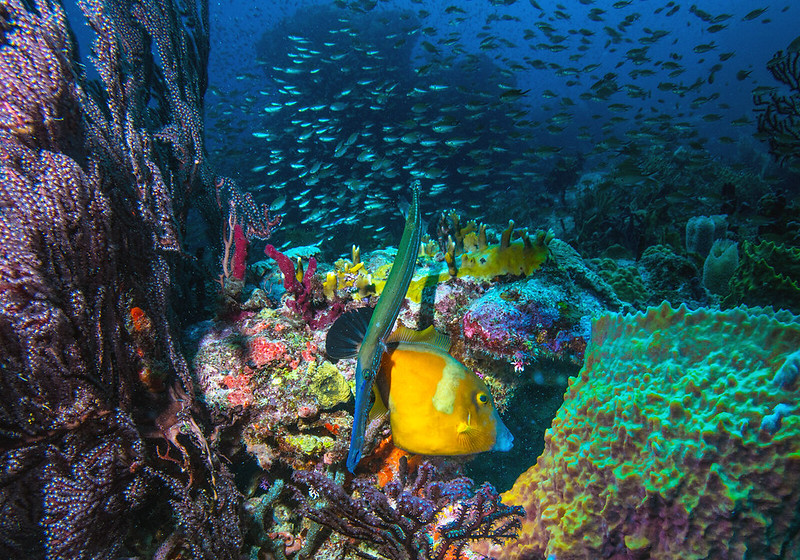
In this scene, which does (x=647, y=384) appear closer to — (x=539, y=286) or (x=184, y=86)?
(x=539, y=286)

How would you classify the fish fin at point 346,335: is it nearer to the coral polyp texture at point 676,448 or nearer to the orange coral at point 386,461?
the orange coral at point 386,461

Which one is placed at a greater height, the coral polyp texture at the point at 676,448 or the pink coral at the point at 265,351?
the coral polyp texture at the point at 676,448

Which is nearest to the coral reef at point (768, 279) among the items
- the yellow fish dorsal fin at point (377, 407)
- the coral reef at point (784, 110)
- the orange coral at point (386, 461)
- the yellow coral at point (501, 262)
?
the yellow coral at point (501, 262)

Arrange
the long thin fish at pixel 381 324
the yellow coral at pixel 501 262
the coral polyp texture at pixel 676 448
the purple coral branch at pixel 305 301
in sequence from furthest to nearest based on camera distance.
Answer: the yellow coral at pixel 501 262
the purple coral branch at pixel 305 301
the long thin fish at pixel 381 324
the coral polyp texture at pixel 676 448

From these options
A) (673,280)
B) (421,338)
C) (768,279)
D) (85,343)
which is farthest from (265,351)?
(673,280)

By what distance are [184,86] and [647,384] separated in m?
5.37

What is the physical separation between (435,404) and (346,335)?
0.69 m

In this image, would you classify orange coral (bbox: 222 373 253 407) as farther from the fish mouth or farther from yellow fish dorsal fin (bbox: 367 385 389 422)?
the fish mouth

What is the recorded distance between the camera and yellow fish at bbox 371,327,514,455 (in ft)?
5.79

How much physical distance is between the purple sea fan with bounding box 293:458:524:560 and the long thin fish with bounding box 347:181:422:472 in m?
0.59

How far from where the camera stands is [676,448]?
1.61m

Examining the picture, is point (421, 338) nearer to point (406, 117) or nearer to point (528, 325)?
point (528, 325)

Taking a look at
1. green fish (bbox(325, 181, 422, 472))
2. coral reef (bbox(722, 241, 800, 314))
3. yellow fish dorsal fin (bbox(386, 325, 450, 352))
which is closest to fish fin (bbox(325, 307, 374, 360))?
green fish (bbox(325, 181, 422, 472))

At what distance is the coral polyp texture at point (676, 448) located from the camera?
55.9 inches
